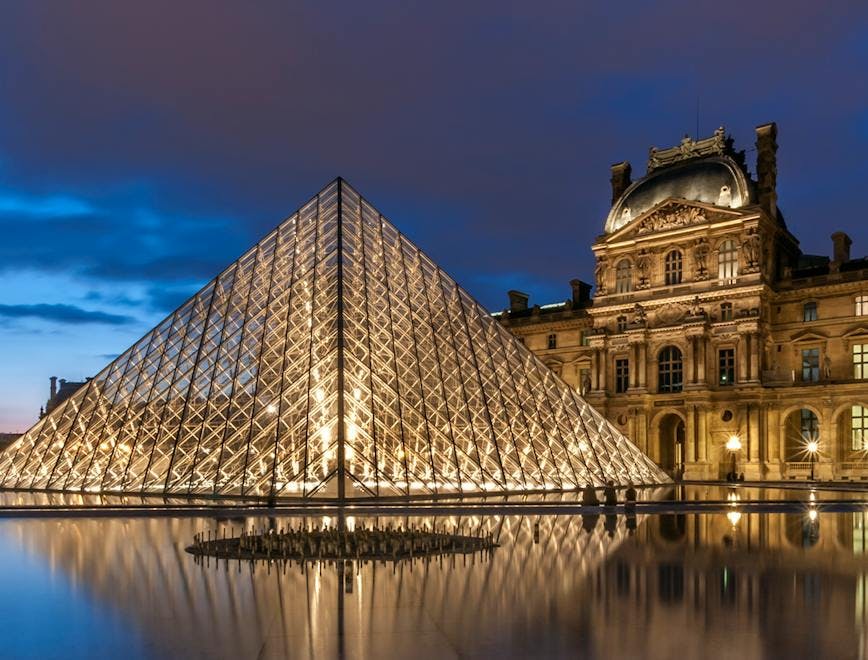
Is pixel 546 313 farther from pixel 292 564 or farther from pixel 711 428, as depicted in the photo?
pixel 292 564

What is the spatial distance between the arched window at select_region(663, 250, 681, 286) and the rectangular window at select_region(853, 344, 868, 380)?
9114 mm

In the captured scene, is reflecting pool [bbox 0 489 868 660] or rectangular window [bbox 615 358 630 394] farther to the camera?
rectangular window [bbox 615 358 630 394]

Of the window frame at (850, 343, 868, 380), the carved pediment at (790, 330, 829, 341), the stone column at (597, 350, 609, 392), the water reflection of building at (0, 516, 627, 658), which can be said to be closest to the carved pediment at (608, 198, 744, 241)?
the stone column at (597, 350, 609, 392)

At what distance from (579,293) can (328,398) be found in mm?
34445

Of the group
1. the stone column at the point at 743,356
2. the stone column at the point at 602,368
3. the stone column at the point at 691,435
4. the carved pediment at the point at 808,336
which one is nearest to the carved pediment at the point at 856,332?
the carved pediment at the point at 808,336

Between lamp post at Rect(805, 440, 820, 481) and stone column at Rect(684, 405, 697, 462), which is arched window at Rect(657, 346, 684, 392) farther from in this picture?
lamp post at Rect(805, 440, 820, 481)

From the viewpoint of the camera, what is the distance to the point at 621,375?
47.8 meters

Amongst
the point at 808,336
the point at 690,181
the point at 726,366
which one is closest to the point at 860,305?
the point at 808,336

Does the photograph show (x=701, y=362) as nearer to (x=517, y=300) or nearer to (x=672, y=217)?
(x=672, y=217)

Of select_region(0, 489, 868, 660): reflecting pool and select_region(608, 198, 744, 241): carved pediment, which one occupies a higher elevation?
select_region(608, 198, 744, 241): carved pediment

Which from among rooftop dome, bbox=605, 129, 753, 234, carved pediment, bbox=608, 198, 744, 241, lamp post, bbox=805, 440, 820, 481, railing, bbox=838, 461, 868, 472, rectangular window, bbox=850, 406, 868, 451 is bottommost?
railing, bbox=838, 461, 868, 472

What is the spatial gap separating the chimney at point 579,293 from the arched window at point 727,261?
10244 millimetres

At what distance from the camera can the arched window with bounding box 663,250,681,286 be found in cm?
4597

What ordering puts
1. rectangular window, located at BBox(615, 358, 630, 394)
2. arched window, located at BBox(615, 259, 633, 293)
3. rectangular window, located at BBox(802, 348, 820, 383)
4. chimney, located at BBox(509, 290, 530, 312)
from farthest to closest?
1. chimney, located at BBox(509, 290, 530, 312)
2. arched window, located at BBox(615, 259, 633, 293)
3. rectangular window, located at BBox(615, 358, 630, 394)
4. rectangular window, located at BBox(802, 348, 820, 383)
